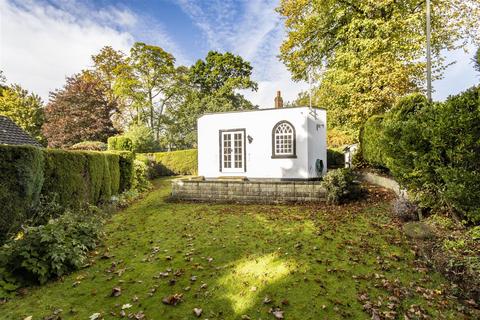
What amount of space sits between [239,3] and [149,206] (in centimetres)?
1109

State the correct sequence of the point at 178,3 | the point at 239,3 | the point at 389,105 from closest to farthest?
1. the point at 178,3
2. the point at 239,3
3. the point at 389,105

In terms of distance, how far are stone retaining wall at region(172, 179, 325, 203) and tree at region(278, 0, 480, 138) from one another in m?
8.60

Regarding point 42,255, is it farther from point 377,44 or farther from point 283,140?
point 377,44

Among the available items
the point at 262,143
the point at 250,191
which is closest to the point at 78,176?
the point at 250,191

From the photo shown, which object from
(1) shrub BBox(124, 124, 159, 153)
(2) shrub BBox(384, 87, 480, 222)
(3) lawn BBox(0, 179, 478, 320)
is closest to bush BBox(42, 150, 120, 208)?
(3) lawn BBox(0, 179, 478, 320)

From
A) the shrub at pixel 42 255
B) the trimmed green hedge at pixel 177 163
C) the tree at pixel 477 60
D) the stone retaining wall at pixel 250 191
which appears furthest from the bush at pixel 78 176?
the tree at pixel 477 60

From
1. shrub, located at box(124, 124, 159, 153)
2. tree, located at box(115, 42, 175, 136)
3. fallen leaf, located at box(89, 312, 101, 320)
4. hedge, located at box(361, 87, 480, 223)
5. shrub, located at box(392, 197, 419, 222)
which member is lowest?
fallen leaf, located at box(89, 312, 101, 320)

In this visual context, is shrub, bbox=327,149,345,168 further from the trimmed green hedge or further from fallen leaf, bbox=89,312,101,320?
fallen leaf, bbox=89,312,101,320

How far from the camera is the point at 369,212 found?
8.28 meters

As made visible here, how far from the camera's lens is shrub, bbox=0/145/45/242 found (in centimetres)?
547

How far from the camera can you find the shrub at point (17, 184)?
547 cm

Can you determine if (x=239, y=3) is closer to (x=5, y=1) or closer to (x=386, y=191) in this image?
(x=5, y=1)

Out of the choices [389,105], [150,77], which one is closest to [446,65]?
[389,105]

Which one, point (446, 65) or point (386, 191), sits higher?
point (446, 65)
